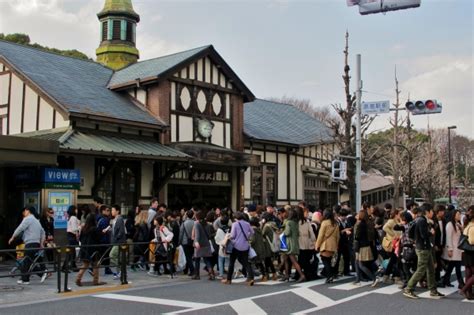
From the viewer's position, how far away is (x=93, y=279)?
12.1m

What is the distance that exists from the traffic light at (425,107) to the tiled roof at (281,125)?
26.6 ft

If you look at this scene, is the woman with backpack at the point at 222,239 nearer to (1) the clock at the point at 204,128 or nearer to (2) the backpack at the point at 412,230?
(2) the backpack at the point at 412,230

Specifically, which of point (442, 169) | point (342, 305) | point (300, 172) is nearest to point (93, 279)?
point (342, 305)

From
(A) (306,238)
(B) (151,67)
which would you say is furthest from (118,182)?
(A) (306,238)

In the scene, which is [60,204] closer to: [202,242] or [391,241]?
[202,242]

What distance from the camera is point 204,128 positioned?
2167 cm

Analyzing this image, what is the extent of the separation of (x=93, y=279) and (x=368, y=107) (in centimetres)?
1124

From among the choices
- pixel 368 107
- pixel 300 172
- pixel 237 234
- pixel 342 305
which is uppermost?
pixel 368 107

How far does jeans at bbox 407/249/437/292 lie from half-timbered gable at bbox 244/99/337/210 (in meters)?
14.2

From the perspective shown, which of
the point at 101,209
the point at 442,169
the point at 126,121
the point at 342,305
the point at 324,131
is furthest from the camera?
the point at 442,169

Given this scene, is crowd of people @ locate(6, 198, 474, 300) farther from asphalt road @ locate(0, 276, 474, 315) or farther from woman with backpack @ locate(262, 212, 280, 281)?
asphalt road @ locate(0, 276, 474, 315)

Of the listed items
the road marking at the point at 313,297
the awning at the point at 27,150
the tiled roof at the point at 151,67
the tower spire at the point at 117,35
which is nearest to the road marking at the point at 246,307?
the road marking at the point at 313,297

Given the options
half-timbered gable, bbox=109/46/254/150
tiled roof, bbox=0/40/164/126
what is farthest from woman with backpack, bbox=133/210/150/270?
half-timbered gable, bbox=109/46/254/150

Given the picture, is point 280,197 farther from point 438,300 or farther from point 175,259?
point 438,300
